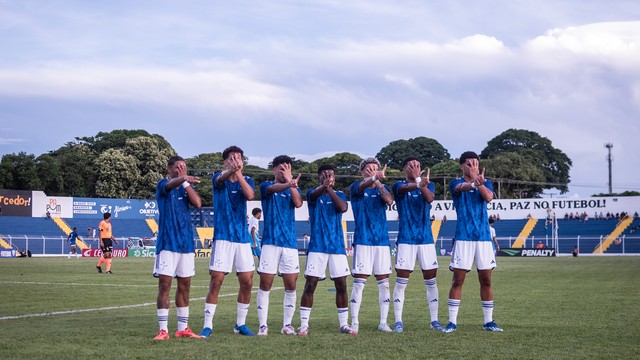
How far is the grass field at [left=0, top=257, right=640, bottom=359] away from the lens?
1055cm

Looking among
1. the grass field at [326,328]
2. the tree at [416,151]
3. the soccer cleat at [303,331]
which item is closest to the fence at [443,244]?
the tree at [416,151]

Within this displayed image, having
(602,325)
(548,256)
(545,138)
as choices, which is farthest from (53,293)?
(545,138)

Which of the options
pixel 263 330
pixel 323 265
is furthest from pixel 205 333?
pixel 323 265

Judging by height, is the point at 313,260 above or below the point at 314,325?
above

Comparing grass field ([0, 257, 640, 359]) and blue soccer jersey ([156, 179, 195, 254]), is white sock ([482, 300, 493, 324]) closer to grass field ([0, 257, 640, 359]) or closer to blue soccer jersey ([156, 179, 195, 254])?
grass field ([0, 257, 640, 359])

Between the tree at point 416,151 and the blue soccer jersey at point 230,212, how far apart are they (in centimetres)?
10717

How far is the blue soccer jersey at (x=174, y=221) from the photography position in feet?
39.8

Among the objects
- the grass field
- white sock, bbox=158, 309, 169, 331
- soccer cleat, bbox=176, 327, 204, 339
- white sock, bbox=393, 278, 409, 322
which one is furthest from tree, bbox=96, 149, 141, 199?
white sock, bbox=158, 309, 169, 331

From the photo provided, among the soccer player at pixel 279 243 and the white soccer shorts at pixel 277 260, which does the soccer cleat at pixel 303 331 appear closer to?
the soccer player at pixel 279 243

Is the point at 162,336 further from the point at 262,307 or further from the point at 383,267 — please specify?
the point at 383,267

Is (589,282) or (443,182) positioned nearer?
(589,282)

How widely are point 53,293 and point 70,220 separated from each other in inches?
2340

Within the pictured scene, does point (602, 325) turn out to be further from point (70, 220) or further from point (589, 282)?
point (70, 220)

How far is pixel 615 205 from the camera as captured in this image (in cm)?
8112
